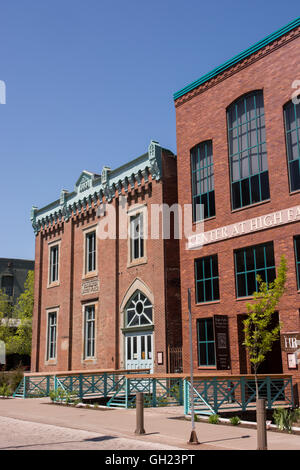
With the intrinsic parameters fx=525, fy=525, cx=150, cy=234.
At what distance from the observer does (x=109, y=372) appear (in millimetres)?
23625

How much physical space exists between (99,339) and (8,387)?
18.0 feet

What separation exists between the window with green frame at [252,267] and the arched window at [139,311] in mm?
6081

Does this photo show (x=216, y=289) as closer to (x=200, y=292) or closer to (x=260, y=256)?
(x=200, y=292)

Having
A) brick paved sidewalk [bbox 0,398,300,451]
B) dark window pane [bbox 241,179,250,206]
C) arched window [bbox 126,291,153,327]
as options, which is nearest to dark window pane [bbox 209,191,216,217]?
→ dark window pane [bbox 241,179,250,206]

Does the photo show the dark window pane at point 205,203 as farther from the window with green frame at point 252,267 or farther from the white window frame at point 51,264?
the white window frame at point 51,264

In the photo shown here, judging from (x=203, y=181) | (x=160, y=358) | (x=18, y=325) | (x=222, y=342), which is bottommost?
(x=160, y=358)

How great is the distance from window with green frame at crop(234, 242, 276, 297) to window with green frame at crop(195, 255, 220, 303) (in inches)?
54.0

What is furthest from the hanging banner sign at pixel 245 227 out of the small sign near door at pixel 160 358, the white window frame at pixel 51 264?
the white window frame at pixel 51 264

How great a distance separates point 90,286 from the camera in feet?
103

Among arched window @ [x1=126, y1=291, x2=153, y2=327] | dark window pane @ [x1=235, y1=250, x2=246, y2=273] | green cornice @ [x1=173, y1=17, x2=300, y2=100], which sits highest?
green cornice @ [x1=173, y1=17, x2=300, y2=100]

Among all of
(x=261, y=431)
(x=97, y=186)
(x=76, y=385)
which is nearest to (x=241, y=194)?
(x=76, y=385)

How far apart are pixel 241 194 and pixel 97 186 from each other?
11.8 m

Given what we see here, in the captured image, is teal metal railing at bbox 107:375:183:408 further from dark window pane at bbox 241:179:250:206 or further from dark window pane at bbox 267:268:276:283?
dark window pane at bbox 241:179:250:206

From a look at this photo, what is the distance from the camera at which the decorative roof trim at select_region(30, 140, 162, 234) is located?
88.4 feet
